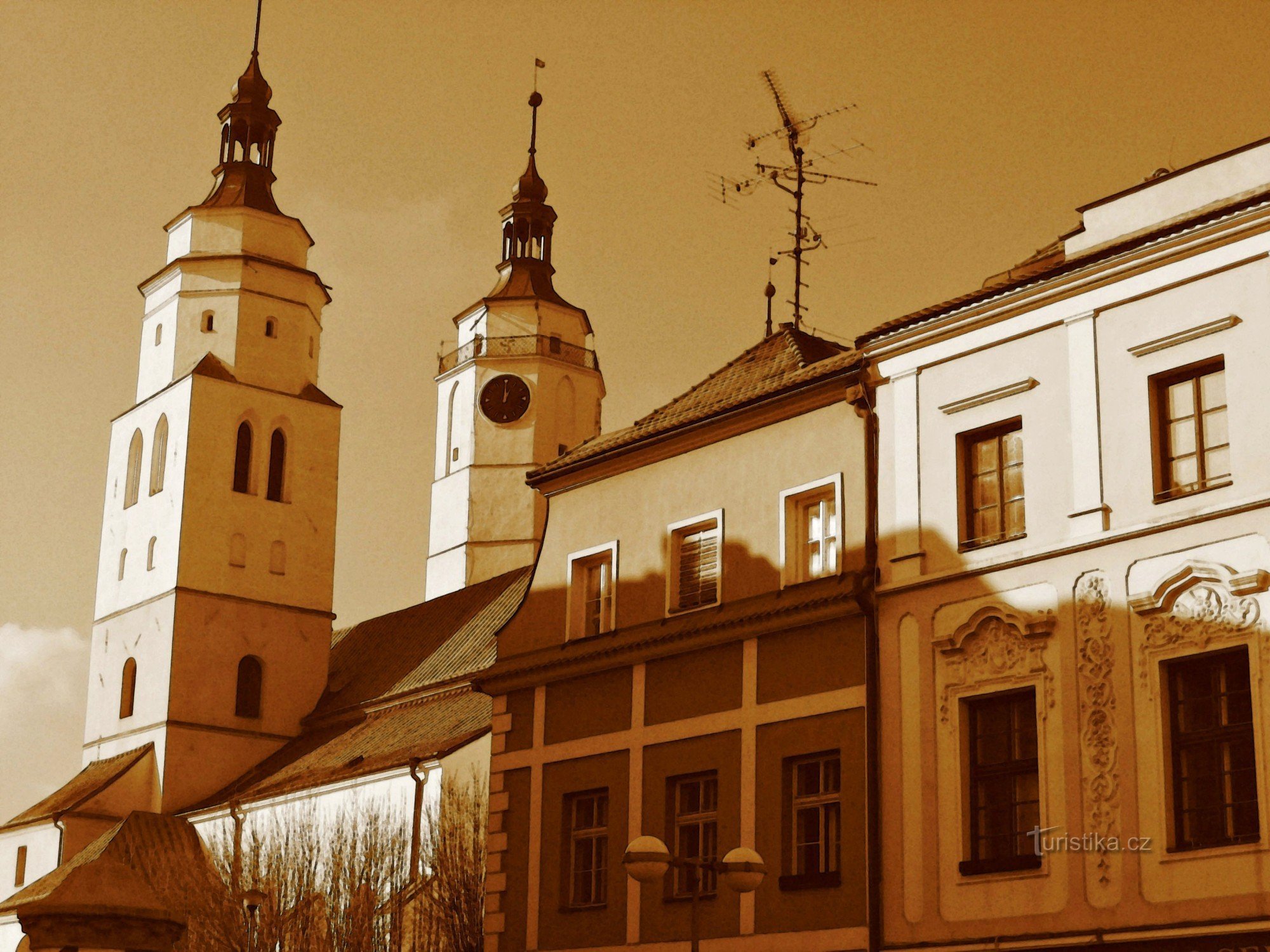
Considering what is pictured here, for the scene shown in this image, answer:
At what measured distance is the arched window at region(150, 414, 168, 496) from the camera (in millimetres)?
58375

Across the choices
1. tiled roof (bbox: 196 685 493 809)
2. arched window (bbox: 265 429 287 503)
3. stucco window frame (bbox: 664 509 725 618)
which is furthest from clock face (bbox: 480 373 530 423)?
stucco window frame (bbox: 664 509 725 618)

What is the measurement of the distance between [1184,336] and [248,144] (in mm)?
47976

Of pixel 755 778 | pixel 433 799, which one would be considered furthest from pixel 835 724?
pixel 433 799

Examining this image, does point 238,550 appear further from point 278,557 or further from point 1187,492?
point 1187,492

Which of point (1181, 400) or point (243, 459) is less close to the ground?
point (243, 459)

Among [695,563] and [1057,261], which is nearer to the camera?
[1057,261]

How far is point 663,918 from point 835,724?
3.11 metres

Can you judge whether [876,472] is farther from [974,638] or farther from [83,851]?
[83,851]

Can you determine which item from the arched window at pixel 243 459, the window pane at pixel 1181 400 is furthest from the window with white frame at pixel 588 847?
the arched window at pixel 243 459

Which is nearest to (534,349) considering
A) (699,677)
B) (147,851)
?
(147,851)

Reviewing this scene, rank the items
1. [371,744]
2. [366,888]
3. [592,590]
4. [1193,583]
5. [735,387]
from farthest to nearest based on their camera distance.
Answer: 1. [371,744]
2. [366,888]
3. [592,590]
4. [735,387]
5. [1193,583]

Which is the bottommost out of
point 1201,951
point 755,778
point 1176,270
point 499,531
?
point 1201,951

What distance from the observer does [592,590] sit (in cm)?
2548

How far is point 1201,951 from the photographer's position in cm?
1706
